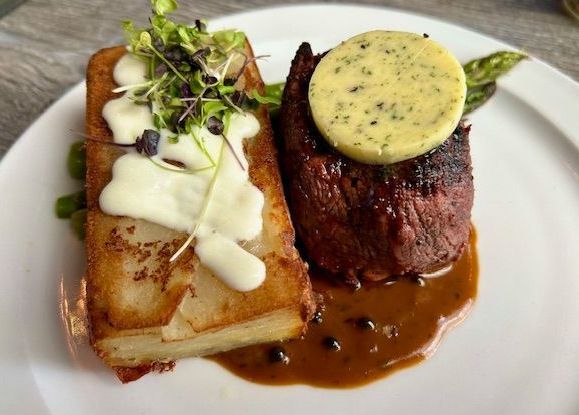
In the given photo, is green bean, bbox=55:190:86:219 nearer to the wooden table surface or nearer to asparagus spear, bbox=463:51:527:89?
the wooden table surface

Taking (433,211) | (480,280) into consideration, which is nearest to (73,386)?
(433,211)

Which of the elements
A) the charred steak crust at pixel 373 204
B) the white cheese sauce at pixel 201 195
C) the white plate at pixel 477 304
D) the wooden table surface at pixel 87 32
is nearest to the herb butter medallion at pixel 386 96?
the charred steak crust at pixel 373 204

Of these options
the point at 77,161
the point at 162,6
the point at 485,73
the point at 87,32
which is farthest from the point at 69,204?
Result: the point at 485,73

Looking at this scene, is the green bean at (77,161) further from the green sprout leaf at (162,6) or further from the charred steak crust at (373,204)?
the charred steak crust at (373,204)

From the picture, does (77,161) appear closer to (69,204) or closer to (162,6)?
(69,204)

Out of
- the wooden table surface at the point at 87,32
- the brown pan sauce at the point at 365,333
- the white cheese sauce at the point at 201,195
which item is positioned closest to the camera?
the white cheese sauce at the point at 201,195

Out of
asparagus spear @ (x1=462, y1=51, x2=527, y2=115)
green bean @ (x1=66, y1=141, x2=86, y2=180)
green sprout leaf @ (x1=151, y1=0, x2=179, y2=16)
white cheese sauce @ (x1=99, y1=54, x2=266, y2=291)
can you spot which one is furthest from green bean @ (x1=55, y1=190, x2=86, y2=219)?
asparagus spear @ (x1=462, y1=51, x2=527, y2=115)

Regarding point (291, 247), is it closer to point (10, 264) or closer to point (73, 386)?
point (73, 386)
